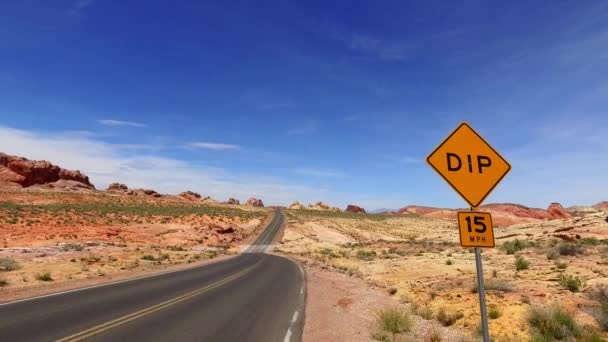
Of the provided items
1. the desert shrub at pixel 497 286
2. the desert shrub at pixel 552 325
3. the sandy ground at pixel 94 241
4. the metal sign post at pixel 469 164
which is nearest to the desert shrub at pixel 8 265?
the sandy ground at pixel 94 241

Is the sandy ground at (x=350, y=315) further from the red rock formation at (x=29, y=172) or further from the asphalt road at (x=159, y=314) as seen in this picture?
the red rock formation at (x=29, y=172)

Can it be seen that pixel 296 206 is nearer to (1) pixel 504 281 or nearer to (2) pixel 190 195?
(2) pixel 190 195

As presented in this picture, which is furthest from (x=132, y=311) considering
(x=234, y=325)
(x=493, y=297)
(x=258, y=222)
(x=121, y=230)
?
(x=258, y=222)

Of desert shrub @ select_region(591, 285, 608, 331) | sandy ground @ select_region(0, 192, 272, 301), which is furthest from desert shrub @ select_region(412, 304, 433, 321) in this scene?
sandy ground @ select_region(0, 192, 272, 301)

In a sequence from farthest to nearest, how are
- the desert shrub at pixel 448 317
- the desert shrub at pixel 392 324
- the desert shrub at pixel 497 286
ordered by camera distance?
1. the desert shrub at pixel 497 286
2. the desert shrub at pixel 448 317
3. the desert shrub at pixel 392 324

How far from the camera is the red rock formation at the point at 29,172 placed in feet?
388

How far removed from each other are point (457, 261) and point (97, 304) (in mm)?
22652

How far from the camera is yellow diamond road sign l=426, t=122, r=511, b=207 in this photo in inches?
233

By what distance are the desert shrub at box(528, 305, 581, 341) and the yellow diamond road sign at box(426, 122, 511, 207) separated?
4895 mm

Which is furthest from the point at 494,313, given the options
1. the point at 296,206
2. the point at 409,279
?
the point at 296,206

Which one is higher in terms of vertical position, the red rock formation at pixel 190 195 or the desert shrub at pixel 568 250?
the red rock formation at pixel 190 195

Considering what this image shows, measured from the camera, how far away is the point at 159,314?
11992 millimetres

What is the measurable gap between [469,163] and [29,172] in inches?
5890

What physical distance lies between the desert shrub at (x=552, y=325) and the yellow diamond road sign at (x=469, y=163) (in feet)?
16.1
